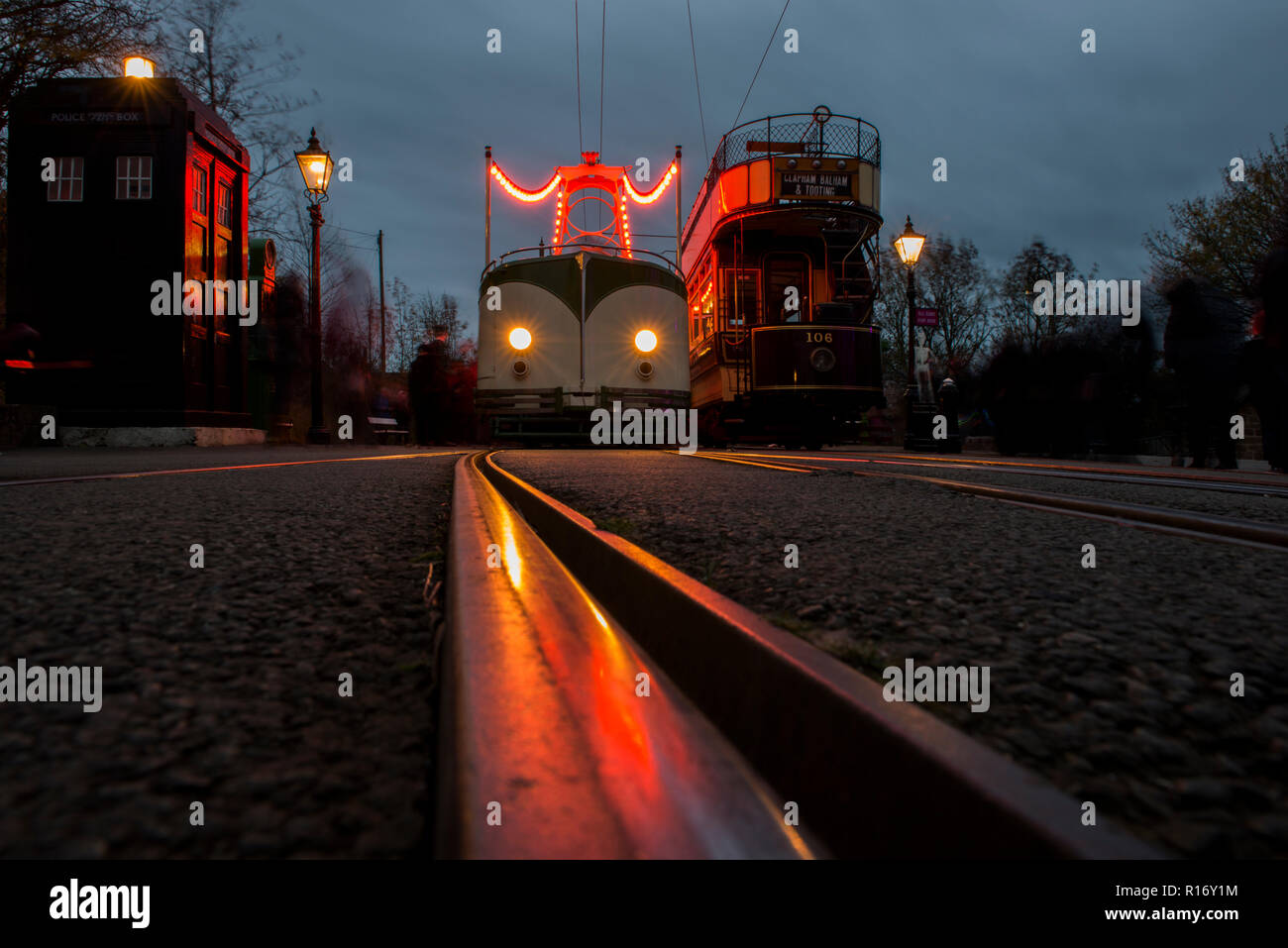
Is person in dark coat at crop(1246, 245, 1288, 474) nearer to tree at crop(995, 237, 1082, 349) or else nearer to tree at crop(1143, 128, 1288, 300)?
tree at crop(1143, 128, 1288, 300)

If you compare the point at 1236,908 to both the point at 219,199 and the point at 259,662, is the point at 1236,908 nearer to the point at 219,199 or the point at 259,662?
the point at 259,662

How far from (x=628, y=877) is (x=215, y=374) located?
48.0 ft

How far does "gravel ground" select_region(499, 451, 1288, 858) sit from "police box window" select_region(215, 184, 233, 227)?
559 inches

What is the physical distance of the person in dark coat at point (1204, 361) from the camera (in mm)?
7543

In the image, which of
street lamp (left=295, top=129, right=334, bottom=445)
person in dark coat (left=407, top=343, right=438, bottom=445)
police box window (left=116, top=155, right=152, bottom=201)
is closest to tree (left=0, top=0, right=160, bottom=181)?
police box window (left=116, top=155, right=152, bottom=201)

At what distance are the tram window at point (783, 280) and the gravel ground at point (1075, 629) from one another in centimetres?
1256

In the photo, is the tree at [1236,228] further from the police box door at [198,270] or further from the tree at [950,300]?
the police box door at [198,270]

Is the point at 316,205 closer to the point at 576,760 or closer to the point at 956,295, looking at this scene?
the point at 576,760

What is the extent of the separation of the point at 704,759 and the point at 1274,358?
303 inches

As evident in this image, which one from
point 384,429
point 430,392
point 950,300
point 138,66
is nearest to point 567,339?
point 138,66

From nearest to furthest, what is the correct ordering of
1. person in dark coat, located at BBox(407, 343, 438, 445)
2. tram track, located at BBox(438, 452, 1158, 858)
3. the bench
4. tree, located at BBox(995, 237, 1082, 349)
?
tram track, located at BBox(438, 452, 1158, 858)
person in dark coat, located at BBox(407, 343, 438, 445)
the bench
tree, located at BBox(995, 237, 1082, 349)

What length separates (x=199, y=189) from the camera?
12.5 meters

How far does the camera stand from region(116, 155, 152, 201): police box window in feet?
38.2

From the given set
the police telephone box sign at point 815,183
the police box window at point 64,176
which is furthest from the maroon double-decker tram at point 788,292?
the police box window at point 64,176
